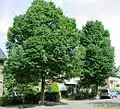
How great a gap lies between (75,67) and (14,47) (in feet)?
27.1

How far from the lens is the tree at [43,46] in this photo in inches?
1772

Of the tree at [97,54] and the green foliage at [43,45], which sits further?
the tree at [97,54]

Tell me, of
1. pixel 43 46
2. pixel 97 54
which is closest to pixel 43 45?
pixel 43 46

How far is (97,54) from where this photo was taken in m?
70.9

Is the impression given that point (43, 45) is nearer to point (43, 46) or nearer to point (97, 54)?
point (43, 46)

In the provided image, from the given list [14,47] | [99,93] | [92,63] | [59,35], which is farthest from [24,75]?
[99,93]

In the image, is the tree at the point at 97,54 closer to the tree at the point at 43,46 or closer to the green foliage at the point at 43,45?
the tree at the point at 43,46

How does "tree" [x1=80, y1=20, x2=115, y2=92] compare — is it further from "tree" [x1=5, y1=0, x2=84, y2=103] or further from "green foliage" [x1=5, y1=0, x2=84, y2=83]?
"green foliage" [x1=5, y1=0, x2=84, y2=83]

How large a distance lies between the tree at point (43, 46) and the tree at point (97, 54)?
68.3ft

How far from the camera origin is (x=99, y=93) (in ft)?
258

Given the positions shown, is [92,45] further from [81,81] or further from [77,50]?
[77,50]

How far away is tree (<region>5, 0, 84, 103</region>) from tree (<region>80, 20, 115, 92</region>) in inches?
819

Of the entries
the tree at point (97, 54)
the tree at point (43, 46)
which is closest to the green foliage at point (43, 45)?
the tree at point (43, 46)

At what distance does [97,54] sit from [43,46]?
27.5 m
